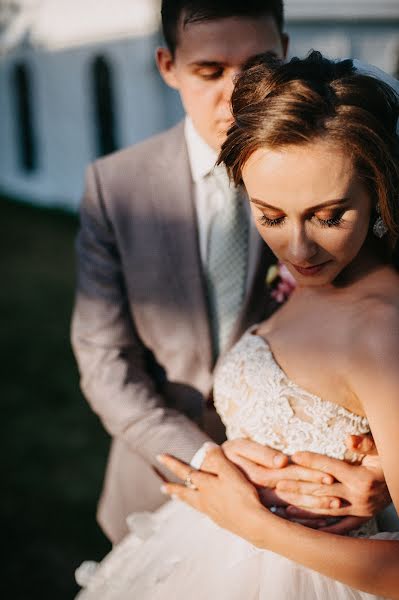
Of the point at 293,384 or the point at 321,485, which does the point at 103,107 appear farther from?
the point at 321,485

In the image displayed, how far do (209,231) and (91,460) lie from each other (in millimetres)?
2991

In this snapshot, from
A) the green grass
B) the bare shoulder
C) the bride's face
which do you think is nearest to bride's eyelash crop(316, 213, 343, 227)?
the bride's face

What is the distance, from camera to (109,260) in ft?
7.73

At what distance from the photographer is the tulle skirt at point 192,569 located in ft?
5.50

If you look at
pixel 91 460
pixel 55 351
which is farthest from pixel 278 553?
pixel 55 351

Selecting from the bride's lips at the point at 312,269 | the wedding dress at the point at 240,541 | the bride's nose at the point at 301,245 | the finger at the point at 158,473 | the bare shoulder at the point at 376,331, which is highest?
the bride's nose at the point at 301,245

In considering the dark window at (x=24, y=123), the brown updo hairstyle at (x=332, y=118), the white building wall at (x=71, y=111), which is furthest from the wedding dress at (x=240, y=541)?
the dark window at (x=24, y=123)

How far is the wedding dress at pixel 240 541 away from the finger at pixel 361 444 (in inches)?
0.7

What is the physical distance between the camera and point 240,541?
73.0 inches

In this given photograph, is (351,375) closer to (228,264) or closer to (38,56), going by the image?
(228,264)

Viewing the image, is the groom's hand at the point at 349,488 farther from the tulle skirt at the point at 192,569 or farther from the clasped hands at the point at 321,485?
the tulle skirt at the point at 192,569

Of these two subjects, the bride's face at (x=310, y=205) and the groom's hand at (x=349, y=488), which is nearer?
the bride's face at (x=310, y=205)

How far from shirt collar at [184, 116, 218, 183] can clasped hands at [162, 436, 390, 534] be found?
3.18 ft

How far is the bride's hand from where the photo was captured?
5.64 ft
